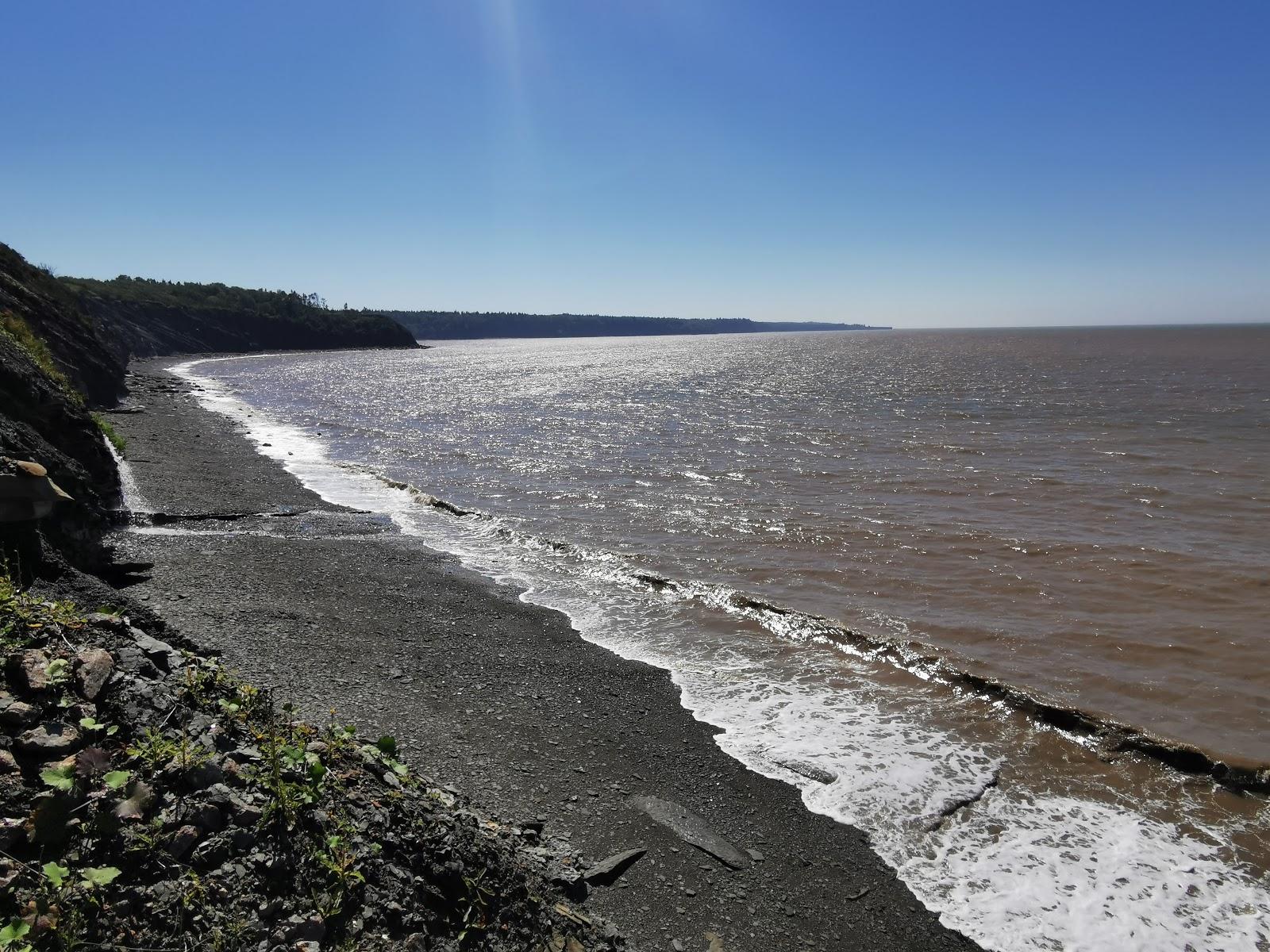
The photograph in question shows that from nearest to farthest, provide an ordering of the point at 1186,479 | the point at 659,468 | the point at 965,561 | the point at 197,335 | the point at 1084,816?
the point at 1084,816 → the point at 965,561 → the point at 1186,479 → the point at 659,468 → the point at 197,335

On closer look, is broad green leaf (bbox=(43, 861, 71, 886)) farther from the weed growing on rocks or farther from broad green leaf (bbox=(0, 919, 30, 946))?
broad green leaf (bbox=(0, 919, 30, 946))

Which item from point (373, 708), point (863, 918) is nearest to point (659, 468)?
point (373, 708)

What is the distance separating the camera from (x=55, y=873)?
3.18 metres

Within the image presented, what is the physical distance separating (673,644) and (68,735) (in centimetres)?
719

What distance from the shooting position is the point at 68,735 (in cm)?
391

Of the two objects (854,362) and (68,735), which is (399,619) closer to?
(68,735)

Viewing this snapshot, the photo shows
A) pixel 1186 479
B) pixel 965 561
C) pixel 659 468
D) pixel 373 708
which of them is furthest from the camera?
pixel 659 468

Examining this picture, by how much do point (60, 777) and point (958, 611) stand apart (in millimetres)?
11313

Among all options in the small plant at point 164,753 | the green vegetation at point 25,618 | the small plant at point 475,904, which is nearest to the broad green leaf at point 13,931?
the small plant at point 164,753

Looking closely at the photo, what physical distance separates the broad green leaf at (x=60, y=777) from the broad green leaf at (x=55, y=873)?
1.36 feet

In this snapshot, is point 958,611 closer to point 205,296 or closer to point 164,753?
point 164,753

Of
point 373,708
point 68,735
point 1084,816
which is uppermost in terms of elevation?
point 68,735

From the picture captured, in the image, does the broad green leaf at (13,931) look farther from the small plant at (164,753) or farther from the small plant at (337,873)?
the small plant at (337,873)

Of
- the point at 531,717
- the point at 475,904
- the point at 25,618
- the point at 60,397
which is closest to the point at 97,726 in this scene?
the point at 25,618
